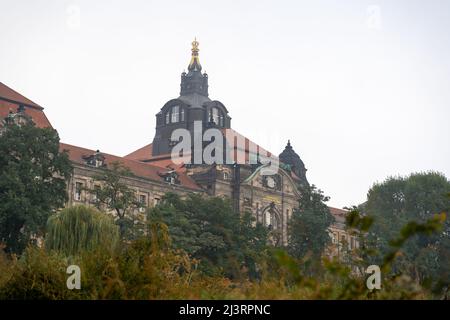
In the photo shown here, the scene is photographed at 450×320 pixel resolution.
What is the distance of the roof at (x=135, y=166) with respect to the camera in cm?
7933

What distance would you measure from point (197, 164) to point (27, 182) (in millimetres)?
39312

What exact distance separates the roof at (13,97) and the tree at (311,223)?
25.6 metres

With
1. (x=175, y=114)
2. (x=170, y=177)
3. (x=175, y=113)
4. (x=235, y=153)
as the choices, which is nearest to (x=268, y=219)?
(x=235, y=153)

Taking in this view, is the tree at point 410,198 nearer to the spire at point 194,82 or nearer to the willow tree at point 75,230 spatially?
the spire at point 194,82

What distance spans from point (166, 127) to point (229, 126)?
7.95 m

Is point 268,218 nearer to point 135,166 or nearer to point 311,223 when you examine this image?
point 135,166

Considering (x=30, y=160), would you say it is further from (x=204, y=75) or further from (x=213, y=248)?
(x=204, y=75)

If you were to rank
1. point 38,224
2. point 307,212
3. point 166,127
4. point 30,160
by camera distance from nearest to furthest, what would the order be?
point 38,224 < point 30,160 < point 307,212 < point 166,127

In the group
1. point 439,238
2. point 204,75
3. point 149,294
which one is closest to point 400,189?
point 439,238

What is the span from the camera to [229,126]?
106 meters

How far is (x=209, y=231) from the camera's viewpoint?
59438 millimetres

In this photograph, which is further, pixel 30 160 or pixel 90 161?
pixel 90 161
